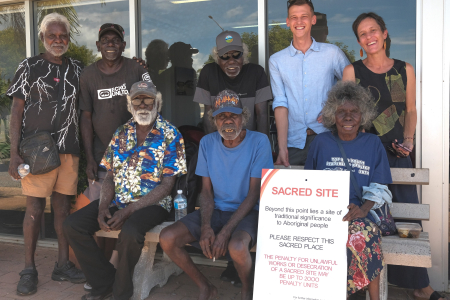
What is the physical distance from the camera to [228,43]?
143 inches

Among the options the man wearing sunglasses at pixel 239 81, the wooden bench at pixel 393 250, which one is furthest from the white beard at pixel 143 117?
the wooden bench at pixel 393 250

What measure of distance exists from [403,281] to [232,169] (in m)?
1.74

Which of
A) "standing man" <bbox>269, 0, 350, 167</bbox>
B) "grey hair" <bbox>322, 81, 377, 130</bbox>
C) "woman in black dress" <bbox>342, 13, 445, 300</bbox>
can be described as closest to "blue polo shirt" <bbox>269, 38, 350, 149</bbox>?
"standing man" <bbox>269, 0, 350, 167</bbox>

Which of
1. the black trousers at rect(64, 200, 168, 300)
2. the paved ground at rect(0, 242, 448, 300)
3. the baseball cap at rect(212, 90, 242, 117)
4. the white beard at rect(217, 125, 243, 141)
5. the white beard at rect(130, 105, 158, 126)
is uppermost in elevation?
the baseball cap at rect(212, 90, 242, 117)

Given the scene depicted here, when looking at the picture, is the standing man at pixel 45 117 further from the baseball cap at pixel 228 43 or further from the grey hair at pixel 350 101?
the grey hair at pixel 350 101

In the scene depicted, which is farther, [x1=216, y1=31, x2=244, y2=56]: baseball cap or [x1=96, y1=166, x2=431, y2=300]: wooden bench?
[x1=216, y1=31, x2=244, y2=56]: baseball cap

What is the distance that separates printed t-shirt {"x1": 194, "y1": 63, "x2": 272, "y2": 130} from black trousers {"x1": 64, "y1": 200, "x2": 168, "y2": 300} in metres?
1.14

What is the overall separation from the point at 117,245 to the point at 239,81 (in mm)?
1775

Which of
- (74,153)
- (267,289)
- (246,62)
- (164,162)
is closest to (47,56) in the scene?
(74,153)

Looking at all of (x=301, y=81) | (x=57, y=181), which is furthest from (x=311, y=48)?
(x=57, y=181)

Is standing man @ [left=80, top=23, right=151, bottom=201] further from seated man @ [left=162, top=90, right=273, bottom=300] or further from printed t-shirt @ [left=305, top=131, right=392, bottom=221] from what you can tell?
printed t-shirt @ [left=305, top=131, right=392, bottom=221]

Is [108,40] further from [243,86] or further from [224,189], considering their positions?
[224,189]

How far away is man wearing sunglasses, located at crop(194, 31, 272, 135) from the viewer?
3.65 metres

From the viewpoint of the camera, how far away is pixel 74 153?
3992 millimetres
